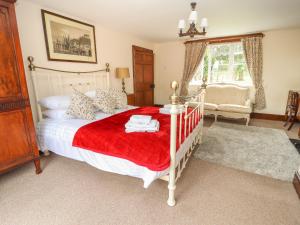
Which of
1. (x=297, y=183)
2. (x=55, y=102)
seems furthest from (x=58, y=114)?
(x=297, y=183)

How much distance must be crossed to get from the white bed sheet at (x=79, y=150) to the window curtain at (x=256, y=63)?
3.41 metres

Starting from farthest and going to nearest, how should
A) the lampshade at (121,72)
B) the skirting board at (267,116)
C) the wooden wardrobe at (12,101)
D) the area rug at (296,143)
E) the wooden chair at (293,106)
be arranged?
the skirting board at (267,116), the lampshade at (121,72), the wooden chair at (293,106), the area rug at (296,143), the wooden wardrobe at (12,101)

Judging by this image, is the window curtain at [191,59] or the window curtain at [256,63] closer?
the window curtain at [256,63]

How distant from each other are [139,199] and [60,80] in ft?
8.11

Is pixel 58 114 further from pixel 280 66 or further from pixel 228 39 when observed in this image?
pixel 280 66

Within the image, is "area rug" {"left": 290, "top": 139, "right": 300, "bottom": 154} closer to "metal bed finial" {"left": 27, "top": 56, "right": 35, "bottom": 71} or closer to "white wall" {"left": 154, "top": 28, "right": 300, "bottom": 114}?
"white wall" {"left": 154, "top": 28, "right": 300, "bottom": 114}

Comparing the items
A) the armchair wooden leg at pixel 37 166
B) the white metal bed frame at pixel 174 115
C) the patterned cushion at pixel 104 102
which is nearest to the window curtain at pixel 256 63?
the white metal bed frame at pixel 174 115

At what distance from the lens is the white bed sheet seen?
161 cm

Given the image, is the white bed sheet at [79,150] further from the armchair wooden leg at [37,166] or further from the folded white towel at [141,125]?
the folded white towel at [141,125]

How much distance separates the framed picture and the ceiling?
16cm

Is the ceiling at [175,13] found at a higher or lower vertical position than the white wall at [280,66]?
higher

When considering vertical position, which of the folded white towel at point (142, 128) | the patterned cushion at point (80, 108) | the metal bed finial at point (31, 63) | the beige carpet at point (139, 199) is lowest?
the beige carpet at point (139, 199)

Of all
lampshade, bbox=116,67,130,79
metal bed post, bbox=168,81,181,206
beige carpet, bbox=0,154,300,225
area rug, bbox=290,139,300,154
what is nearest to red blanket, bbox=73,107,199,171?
metal bed post, bbox=168,81,181,206

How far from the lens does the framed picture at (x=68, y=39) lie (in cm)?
270
